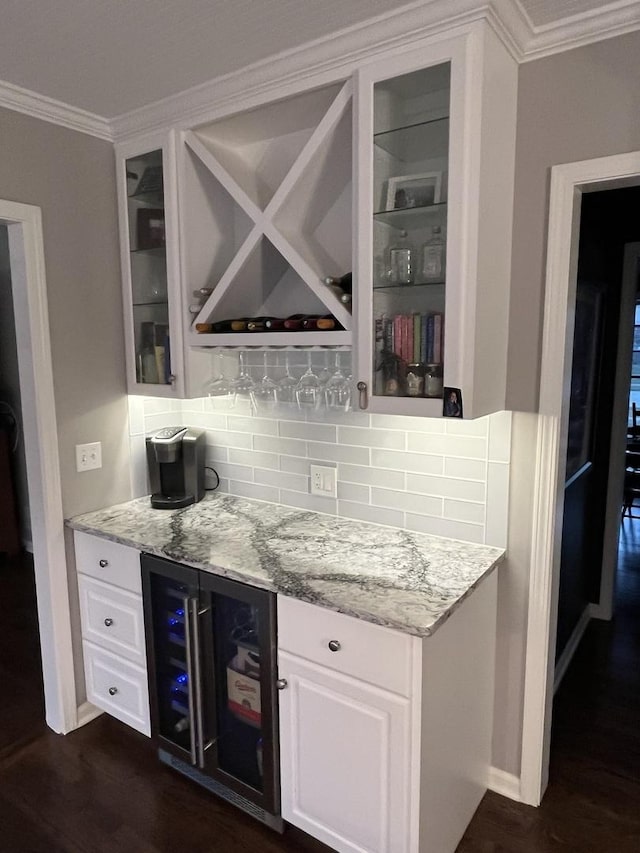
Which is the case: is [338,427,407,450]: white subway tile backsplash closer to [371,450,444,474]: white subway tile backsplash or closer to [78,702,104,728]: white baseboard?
[371,450,444,474]: white subway tile backsplash

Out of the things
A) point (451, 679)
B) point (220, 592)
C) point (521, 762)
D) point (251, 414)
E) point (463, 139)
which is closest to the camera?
point (463, 139)

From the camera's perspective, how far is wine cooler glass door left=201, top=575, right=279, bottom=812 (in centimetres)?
183

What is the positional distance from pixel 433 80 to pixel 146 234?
1.25m

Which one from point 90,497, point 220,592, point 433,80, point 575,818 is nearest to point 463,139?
point 433,80

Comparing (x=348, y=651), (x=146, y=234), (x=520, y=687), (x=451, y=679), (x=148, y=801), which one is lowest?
(x=148, y=801)

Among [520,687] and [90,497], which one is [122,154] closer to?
[90,497]

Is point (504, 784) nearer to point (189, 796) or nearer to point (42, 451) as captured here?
point (189, 796)

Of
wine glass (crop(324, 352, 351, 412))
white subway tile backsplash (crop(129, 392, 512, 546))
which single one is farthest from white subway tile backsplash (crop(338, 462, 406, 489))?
wine glass (crop(324, 352, 351, 412))

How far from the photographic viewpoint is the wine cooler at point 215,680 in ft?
6.08

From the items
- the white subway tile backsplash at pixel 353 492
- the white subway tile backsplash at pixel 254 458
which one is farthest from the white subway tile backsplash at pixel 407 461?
the white subway tile backsplash at pixel 254 458

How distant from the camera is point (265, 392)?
2.40m

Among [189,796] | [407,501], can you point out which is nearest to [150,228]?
[407,501]

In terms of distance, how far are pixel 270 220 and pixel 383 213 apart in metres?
0.44

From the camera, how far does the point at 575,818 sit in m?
1.98
